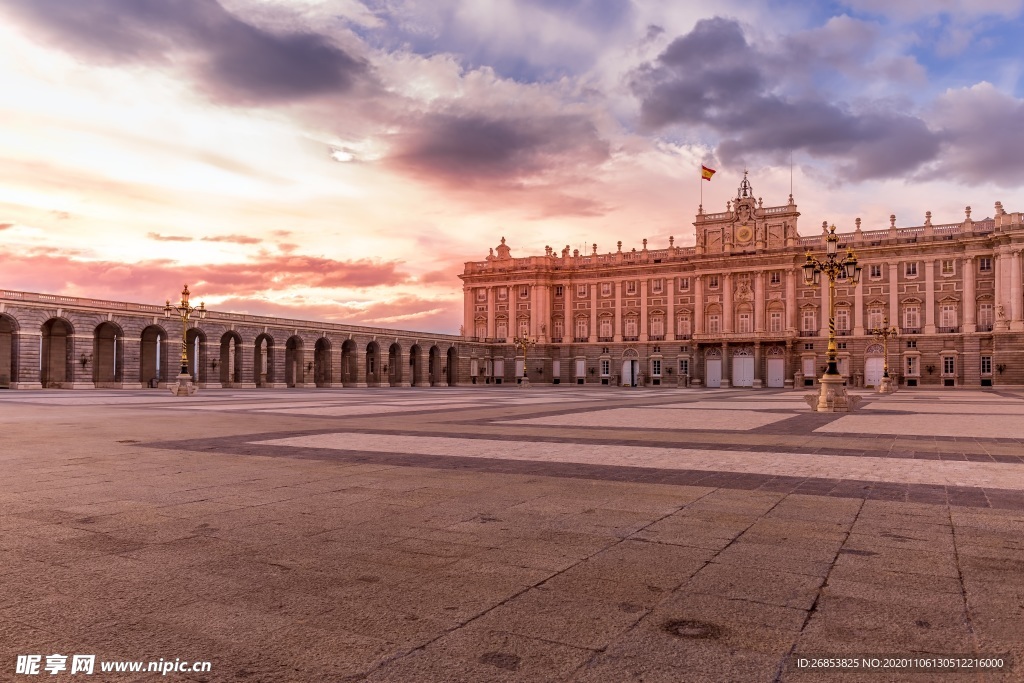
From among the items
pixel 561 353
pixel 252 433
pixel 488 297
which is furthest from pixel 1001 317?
pixel 252 433

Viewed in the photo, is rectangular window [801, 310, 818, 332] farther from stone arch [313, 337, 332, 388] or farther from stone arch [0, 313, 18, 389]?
stone arch [0, 313, 18, 389]

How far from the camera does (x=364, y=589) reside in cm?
421

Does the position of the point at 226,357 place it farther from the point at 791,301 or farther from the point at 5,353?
the point at 791,301

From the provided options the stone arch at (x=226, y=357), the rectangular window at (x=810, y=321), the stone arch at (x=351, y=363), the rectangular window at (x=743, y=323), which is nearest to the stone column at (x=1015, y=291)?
the rectangular window at (x=810, y=321)

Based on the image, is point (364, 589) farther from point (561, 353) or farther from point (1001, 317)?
point (561, 353)

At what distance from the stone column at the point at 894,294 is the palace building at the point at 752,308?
96 millimetres

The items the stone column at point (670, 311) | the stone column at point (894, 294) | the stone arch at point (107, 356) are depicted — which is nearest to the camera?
the stone arch at point (107, 356)

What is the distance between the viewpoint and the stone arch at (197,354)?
183 ft

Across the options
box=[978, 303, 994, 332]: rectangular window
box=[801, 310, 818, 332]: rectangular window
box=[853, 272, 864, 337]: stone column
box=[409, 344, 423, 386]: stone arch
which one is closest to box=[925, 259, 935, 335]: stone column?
box=[978, 303, 994, 332]: rectangular window

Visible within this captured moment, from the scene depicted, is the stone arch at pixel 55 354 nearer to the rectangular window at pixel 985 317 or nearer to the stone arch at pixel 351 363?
the stone arch at pixel 351 363

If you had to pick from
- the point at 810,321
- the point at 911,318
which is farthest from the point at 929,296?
the point at 810,321

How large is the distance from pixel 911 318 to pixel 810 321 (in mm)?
8817

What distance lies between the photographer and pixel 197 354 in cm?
5944

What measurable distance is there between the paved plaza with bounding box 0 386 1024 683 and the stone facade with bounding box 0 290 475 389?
43799 millimetres
